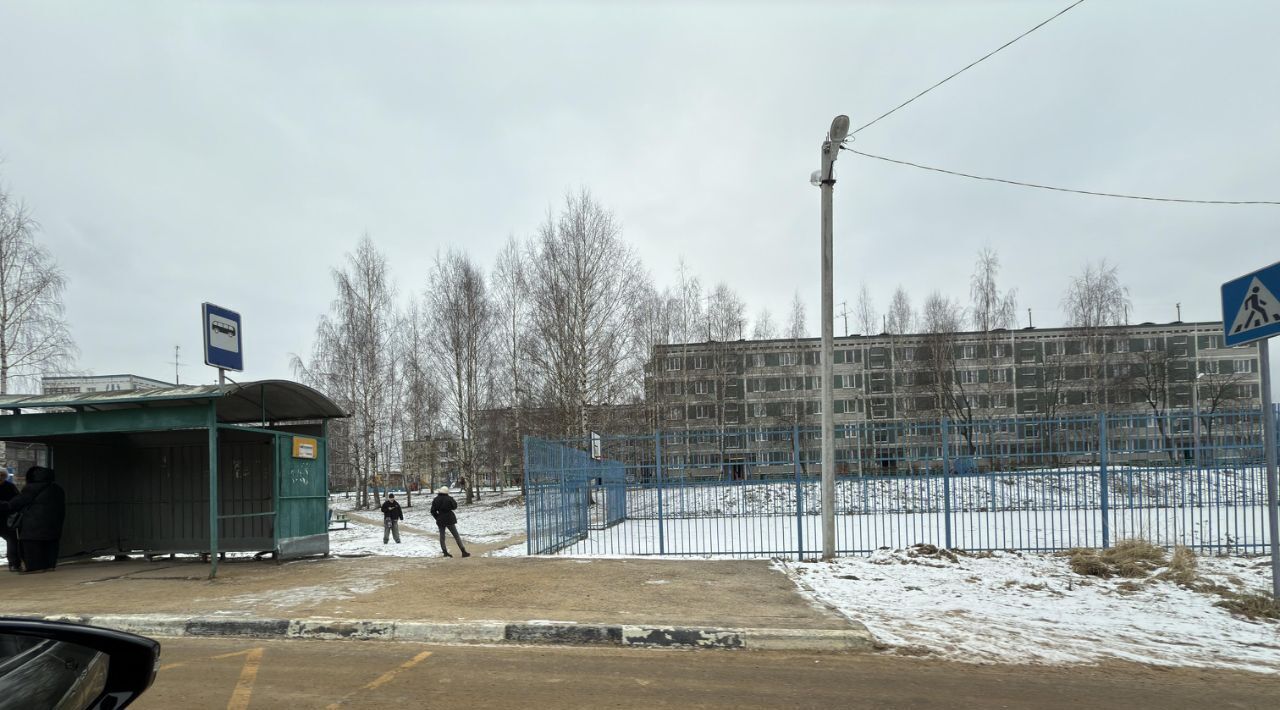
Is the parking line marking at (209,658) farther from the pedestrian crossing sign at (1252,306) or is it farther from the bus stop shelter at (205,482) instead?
the pedestrian crossing sign at (1252,306)

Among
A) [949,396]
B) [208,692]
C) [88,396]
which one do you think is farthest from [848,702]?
[949,396]

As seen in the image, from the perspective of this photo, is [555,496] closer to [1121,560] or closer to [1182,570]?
[1121,560]

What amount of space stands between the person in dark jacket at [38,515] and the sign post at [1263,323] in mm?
17397

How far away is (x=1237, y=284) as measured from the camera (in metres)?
8.34

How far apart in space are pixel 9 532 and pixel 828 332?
47.7 feet

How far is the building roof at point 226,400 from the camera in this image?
11.5 m

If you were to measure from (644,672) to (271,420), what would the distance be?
11378 millimetres

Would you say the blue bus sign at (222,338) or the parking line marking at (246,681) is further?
the blue bus sign at (222,338)

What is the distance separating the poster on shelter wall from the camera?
13.7 metres

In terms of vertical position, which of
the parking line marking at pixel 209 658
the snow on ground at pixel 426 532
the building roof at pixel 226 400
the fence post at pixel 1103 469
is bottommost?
the snow on ground at pixel 426 532

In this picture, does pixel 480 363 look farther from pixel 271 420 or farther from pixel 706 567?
pixel 706 567

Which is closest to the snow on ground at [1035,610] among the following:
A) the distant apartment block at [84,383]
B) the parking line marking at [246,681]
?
the parking line marking at [246,681]

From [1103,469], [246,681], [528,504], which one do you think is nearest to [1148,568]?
[1103,469]

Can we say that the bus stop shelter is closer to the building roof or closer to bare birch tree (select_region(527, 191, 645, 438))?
the building roof
